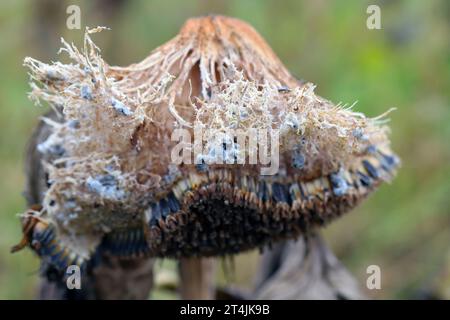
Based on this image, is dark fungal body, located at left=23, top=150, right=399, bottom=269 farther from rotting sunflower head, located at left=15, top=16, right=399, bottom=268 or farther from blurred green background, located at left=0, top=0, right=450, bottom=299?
blurred green background, located at left=0, top=0, right=450, bottom=299

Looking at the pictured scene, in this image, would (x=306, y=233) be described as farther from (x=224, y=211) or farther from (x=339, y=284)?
→ (x=339, y=284)

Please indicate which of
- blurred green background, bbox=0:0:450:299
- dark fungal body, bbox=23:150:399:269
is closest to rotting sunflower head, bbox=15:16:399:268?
dark fungal body, bbox=23:150:399:269

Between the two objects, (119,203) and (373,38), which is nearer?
(119,203)

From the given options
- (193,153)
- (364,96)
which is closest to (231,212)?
(193,153)

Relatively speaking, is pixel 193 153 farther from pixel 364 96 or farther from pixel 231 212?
pixel 364 96

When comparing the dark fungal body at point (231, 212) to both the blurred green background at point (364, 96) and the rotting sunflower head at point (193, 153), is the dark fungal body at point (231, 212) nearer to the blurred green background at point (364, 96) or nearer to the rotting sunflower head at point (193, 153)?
the rotting sunflower head at point (193, 153)
